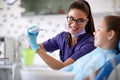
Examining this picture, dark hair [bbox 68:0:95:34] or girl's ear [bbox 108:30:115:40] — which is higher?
dark hair [bbox 68:0:95:34]

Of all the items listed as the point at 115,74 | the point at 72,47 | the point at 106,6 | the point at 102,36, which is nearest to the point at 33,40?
the point at 72,47

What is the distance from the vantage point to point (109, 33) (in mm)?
1100

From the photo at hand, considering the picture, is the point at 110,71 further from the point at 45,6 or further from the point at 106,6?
the point at 45,6

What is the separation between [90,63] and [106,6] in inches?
76.7

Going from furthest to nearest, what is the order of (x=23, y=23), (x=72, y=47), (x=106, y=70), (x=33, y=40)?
(x=23, y=23)
(x=72, y=47)
(x=33, y=40)
(x=106, y=70)

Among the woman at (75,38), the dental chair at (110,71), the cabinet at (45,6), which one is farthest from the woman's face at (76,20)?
the cabinet at (45,6)

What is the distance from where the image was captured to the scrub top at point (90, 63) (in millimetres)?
1018

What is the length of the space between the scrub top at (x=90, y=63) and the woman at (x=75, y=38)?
9 cm

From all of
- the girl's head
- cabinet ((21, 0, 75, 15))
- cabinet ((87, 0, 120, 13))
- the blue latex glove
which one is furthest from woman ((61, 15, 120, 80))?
cabinet ((21, 0, 75, 15))

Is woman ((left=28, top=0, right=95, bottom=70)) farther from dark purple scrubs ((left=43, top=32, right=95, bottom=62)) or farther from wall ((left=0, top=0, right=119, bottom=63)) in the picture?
wall ((left=0, top=0, right=119, bottom=63))

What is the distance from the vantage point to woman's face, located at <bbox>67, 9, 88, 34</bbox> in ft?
4.35

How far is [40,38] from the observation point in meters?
3.45

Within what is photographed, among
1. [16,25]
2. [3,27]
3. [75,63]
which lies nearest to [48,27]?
[16,25]

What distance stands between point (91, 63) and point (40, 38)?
2424 millimetres
